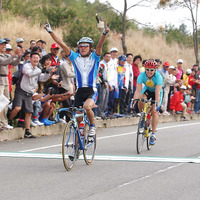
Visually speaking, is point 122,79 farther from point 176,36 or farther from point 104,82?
point 176,36

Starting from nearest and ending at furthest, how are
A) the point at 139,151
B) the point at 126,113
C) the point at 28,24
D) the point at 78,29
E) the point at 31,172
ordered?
the point at 31,172 → the point at 139,151 → the point at 126,113 → the point at 78,29 → the point at 28,24

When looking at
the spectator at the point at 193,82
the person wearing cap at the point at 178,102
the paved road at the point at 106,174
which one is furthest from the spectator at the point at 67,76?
the spectator at the point at 193,82

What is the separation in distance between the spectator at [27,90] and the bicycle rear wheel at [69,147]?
488 cm

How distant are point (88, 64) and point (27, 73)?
402 centimetres

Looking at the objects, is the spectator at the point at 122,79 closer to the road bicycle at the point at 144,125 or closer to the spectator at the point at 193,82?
the road bicycle at the point at 144,125

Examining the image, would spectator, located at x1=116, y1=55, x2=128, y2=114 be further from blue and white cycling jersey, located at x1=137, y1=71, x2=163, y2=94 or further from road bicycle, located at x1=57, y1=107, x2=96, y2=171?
road bicycle, located at x1=57, y1=107, x2=96, y2=171

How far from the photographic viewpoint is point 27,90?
1409 cm

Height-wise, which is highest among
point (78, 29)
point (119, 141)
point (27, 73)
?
point (78, 29)

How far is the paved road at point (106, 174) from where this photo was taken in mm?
7168

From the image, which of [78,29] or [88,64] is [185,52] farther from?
[88,64]

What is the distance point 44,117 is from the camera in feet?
50.3

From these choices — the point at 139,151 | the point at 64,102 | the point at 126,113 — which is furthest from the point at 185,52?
the point at 139,151

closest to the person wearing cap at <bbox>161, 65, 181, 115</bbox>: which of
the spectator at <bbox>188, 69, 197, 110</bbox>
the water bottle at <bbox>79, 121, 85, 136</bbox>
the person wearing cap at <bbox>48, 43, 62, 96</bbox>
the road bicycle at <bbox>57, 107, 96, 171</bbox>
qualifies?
the spectator at <bbox>188, 69, 197, 110</bbox>

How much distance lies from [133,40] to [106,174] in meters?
35.8
